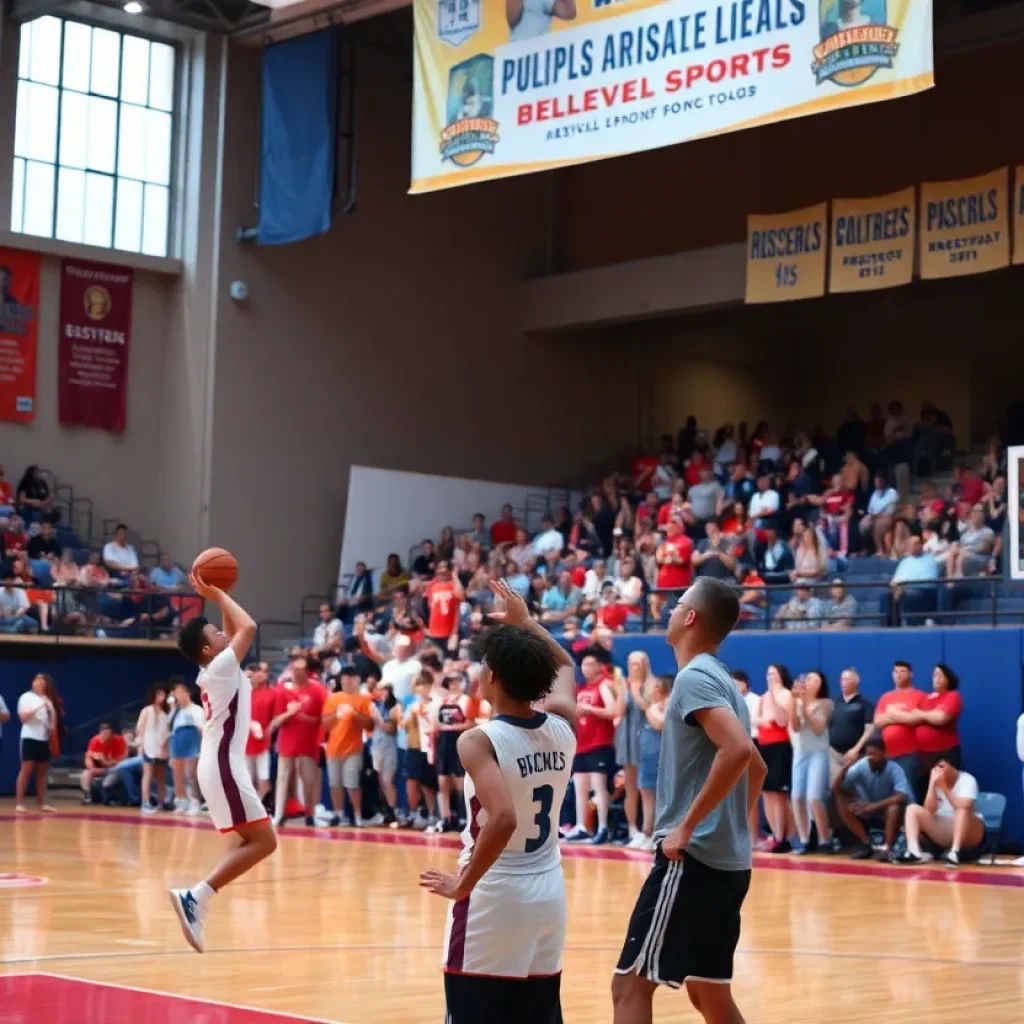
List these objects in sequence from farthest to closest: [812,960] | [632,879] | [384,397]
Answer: [384,397] → [632,879] → [812,960]

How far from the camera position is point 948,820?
14.6 metres

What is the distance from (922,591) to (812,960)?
8.23 meters

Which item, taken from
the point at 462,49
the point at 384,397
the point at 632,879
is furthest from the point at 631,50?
the point at 384,397

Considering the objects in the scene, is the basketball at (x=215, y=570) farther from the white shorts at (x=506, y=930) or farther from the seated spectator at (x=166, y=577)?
the seated spectator at (x=166, y=577)

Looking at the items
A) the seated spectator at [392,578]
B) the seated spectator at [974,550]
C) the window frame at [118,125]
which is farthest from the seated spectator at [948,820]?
the window frame at [118,125]

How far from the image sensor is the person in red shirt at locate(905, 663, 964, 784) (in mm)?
14773

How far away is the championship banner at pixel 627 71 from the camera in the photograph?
1639 centimetres

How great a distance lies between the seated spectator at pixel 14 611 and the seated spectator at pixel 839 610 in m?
10.5

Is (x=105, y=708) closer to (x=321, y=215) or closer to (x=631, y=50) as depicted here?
(x=321, y=215)

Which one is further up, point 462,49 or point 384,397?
point 462,49

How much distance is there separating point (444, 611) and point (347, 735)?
10.9 feet

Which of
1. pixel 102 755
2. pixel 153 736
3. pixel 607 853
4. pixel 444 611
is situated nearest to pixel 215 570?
pixel 607 853

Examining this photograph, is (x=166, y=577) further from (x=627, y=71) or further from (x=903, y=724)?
(x=903, y=724)

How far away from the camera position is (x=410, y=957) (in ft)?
29.8
